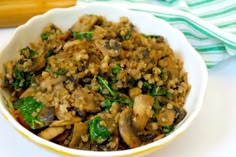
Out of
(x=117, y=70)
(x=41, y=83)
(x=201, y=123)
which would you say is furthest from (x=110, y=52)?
(x=201, y=123)

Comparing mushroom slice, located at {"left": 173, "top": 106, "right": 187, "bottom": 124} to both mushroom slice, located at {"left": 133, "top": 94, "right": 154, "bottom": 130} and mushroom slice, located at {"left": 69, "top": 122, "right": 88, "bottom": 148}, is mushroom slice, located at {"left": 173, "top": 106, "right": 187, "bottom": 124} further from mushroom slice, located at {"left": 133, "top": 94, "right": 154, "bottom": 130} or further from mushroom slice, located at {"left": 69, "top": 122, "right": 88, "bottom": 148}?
mushroom slice, located at {"left": 69, "top": 122, "right": 88, "bottom": 148}

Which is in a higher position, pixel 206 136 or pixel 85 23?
pixel 85 23

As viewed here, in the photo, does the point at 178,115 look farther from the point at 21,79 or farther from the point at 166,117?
the point at 21,79

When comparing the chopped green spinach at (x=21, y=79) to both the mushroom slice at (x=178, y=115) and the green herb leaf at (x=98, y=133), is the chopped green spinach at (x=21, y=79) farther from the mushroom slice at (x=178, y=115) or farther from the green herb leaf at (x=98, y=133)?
the mushroom slice at (x=178, y=115)

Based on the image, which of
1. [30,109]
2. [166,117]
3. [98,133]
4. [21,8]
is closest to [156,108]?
[166,117]

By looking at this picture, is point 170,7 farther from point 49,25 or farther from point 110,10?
point 49,25
